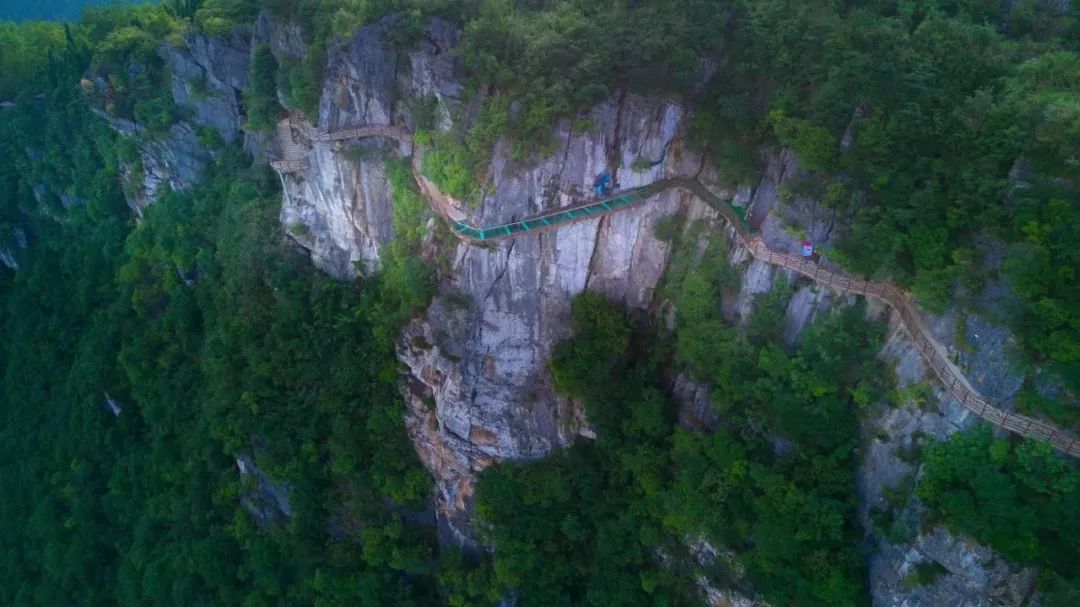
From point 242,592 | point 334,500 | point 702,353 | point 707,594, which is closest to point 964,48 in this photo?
point 702,353

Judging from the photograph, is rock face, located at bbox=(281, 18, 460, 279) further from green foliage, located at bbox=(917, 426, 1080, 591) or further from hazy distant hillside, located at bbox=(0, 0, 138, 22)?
hazy distant hillside, located at bbox=(0, 0, 138, 22)

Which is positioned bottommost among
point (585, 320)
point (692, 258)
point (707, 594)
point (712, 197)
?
point (707, 594)

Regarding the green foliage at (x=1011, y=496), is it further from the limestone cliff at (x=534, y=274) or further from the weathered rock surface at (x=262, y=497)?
the weathered rock surface at (x=262, y=497)

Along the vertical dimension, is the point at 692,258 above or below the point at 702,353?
above

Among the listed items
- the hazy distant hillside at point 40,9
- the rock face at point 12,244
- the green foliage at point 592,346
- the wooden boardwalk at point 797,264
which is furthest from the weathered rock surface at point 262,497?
the hazy distant hillside at point 40,9

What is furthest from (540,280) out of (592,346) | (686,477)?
(686,477)

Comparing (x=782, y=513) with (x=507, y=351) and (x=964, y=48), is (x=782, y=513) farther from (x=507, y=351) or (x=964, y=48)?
(x=964, y=48)

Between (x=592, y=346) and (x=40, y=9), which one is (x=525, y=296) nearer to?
(x=592, y=346)
